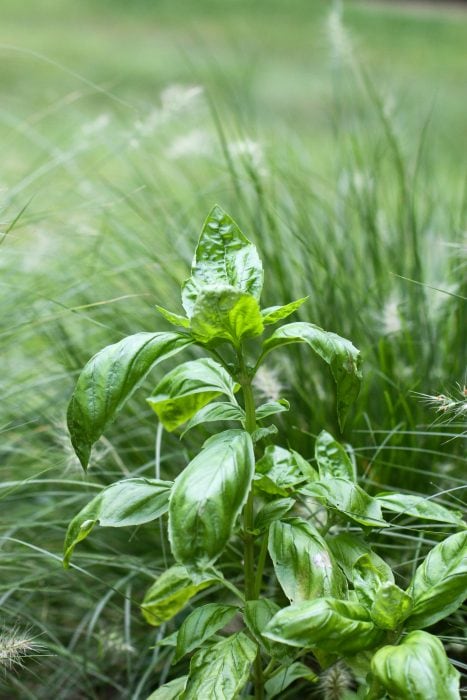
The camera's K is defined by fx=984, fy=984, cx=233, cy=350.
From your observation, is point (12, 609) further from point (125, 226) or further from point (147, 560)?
point (125, 226)

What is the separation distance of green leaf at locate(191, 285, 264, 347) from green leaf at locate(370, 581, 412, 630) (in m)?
0.28

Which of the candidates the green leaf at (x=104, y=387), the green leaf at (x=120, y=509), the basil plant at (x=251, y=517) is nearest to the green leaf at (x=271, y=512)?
the basil plant at (x=251, y=517)

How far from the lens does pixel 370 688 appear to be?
3.16 ft

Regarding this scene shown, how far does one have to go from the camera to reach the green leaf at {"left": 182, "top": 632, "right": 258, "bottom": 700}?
3.14 feet

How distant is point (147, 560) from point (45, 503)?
231 mm

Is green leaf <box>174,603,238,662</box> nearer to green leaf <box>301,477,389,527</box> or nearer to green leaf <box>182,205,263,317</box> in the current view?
green leaf <box>301,477,389,527</box>

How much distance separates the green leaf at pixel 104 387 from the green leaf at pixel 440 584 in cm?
33

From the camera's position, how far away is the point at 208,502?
0.88 m

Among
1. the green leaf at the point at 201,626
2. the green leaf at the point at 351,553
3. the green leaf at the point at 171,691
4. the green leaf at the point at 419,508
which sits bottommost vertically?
the green leaf at the point at 171,691

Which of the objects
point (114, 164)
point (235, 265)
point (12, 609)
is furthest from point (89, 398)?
point (114, 164)

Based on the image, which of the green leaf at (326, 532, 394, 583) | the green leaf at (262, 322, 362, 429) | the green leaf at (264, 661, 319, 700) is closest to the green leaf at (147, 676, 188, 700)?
the green leaf at (264, 661, 319, 700)

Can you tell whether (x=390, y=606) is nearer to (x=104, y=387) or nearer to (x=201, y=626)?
(x=201, y=626)

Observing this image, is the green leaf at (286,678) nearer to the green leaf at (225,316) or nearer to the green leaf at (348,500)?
the green leaf at (348,500)

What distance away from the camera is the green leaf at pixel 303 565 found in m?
0.97
